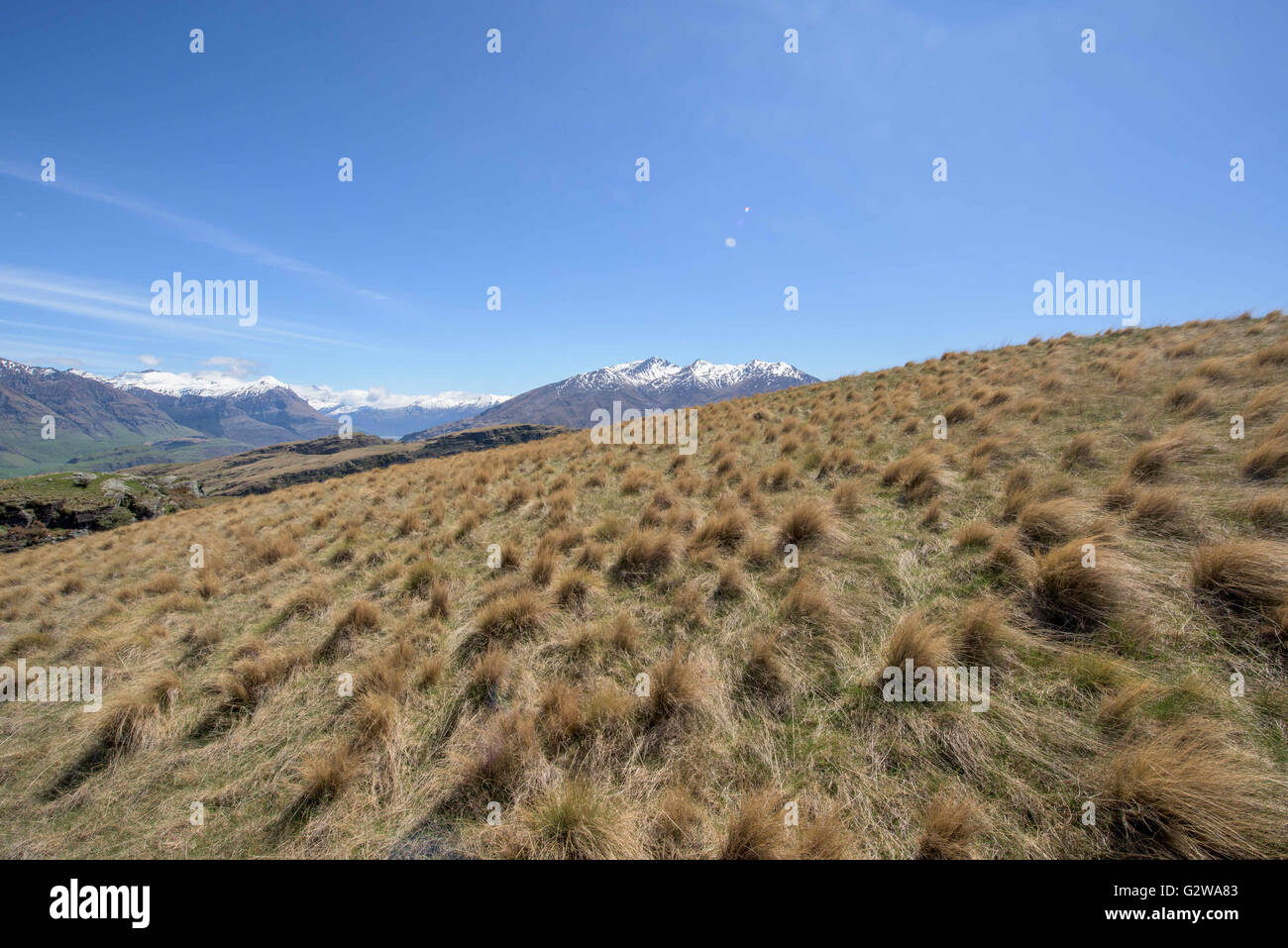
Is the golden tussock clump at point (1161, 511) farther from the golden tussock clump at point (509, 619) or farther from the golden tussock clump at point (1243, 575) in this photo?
the golden tussock clump at point (509, 619)

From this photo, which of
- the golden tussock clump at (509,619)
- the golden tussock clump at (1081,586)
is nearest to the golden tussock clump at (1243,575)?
the golden tussock clump at (1081,586)

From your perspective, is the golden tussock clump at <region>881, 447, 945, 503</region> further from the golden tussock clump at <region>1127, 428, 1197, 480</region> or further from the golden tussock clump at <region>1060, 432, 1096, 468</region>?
the golden tussock clump at <region>1127, 428, 1197, 480</region>

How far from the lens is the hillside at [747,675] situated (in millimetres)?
2543

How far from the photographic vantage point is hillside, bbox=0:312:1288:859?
2543mm

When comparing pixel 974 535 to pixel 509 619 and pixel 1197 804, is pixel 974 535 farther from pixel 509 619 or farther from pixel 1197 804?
pixel 509 619

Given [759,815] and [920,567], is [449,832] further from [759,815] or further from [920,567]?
[920,567]

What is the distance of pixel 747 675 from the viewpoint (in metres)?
3.75

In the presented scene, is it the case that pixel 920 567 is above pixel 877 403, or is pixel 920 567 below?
below

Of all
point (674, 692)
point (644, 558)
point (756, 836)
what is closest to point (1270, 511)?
point (756, 836)
